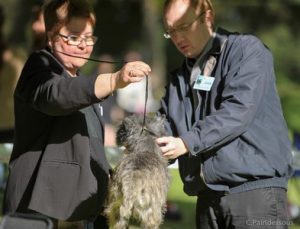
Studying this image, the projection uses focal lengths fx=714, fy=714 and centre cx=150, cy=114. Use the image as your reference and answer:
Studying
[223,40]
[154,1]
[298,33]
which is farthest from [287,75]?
[223,40]

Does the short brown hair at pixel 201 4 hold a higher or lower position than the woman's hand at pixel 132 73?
higher

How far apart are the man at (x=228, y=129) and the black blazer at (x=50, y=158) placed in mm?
381

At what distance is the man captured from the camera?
130 inches

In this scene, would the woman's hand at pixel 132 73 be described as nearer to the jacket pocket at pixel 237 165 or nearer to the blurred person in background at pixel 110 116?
the blurred person in background at pixel 110 116

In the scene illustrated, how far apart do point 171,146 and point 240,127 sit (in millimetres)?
348

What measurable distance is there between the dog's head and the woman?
18 cm

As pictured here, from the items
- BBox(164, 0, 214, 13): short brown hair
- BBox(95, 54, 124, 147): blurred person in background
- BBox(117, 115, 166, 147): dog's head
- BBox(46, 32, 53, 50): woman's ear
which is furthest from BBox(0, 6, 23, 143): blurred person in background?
BBox(117, 115, 166, 147): dog's head

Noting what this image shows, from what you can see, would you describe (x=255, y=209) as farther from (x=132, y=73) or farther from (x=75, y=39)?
(x=75, y=39)

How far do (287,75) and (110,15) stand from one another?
702 cm

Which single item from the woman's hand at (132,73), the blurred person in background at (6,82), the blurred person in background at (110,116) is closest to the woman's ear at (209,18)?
the blurred person in background at (110,116)

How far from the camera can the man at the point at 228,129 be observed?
130 inches

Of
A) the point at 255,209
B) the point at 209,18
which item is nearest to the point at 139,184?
the point at 255,209

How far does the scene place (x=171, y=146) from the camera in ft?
10.5

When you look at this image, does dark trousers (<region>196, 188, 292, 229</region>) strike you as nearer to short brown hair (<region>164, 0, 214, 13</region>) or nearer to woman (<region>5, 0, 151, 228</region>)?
woman (<region>5, 0, 151, 228</region>)
